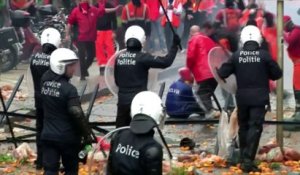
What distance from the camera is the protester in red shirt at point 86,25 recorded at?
19638 millimetres

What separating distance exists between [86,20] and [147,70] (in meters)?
7.63

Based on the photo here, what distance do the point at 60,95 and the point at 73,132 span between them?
0.44m

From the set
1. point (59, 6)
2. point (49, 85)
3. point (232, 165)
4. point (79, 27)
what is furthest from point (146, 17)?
point (49, 85)

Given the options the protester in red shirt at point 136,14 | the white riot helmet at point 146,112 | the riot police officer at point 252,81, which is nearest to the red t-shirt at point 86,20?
the protester in red shirt at point 136,14

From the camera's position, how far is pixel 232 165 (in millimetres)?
12367

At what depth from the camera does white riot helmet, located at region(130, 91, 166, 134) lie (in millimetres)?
7453

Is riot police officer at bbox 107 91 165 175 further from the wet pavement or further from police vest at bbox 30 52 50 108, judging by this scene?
the wet pavement

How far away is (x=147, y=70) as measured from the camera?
12172mm

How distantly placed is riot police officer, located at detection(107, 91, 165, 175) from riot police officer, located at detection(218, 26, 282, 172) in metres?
4.30

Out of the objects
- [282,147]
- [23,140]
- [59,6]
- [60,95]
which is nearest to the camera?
[60,95]

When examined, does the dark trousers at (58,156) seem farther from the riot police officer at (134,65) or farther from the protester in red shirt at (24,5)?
the protester in red shirt at (24,5)

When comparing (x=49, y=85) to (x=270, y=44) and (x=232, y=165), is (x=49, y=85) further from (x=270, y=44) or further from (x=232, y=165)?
(x=270, y=44)

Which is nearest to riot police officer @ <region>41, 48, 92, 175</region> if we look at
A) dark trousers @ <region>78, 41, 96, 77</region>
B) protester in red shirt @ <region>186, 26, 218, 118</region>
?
protester in red shirt @ <region>186, 26, 218, 118</region>

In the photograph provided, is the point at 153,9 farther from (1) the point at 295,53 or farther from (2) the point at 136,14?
(1) the point at 295,53
